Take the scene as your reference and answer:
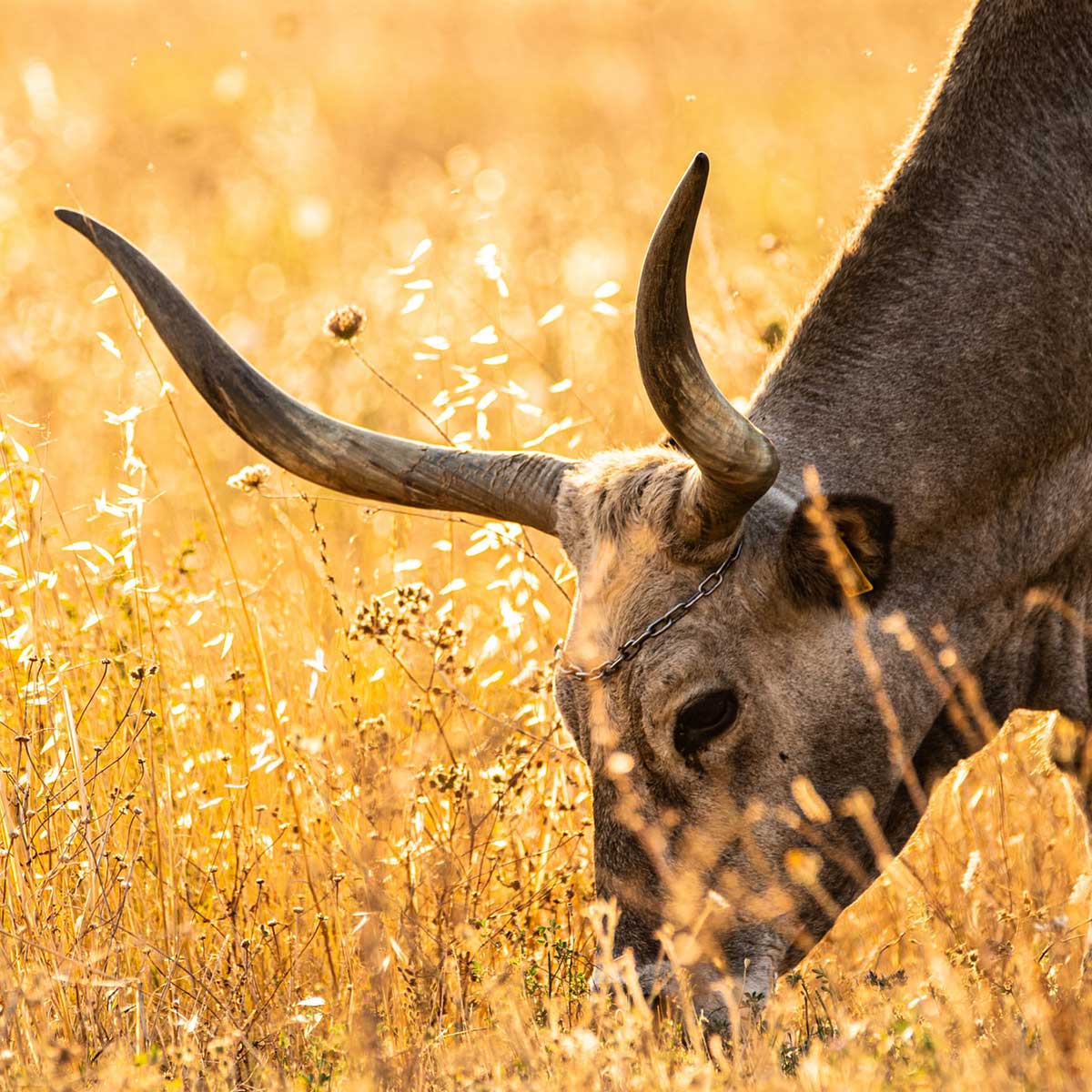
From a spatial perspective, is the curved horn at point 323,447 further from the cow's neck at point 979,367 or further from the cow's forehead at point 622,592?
the cow's neck at point 979,367

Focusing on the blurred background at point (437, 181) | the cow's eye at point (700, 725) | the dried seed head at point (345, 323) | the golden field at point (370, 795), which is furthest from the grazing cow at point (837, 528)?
the dried seed head at point (345, 323)

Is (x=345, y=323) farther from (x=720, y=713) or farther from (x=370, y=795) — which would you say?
(x=720, y=713)

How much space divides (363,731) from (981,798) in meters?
2.12

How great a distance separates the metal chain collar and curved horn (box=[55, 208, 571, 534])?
19.7 inches

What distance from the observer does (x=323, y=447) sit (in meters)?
4.61

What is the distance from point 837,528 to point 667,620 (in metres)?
0.47

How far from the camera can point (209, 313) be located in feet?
40.2

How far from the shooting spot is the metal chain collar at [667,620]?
14.0ft

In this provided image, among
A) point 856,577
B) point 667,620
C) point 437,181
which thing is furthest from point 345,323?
point 437,181

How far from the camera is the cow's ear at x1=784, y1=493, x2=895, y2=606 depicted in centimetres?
424

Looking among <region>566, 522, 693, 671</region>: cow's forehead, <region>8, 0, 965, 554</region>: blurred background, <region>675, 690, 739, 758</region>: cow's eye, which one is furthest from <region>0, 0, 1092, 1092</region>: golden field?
<region>675, 690, 739, 758</region>: cow's eye

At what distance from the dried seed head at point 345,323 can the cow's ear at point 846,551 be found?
5.76 ft

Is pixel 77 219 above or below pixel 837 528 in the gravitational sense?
above

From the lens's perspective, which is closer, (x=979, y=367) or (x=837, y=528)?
(x=837, y=528)
